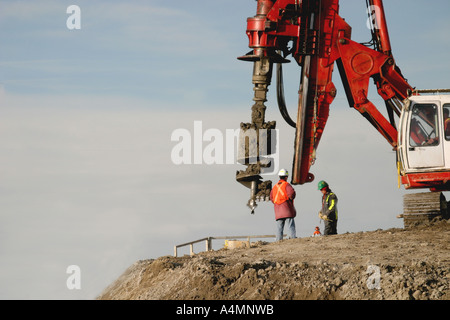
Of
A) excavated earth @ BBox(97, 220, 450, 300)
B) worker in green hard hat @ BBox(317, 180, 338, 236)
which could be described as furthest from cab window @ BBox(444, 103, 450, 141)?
excavated earth @ BBox(97, 220, 450, 300)

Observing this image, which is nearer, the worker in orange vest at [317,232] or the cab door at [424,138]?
the cab door at [424,138]

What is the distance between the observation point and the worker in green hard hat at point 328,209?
1894 cm

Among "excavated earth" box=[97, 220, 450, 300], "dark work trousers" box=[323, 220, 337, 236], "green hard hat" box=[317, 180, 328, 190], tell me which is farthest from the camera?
"green hard hat" box=[317, 180, 328, 190]

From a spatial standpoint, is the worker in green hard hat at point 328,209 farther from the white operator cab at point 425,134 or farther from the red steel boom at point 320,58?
the white operator cab at point 425,134

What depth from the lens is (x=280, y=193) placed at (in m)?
18.6

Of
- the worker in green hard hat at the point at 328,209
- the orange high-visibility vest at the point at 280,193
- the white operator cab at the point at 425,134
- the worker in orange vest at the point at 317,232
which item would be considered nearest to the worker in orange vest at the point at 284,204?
the orange high-visibility vest at the point at 280,193

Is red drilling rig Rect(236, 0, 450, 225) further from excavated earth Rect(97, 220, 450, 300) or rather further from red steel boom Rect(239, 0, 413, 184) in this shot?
excavated earth Rect(97, 220, 450, 300)

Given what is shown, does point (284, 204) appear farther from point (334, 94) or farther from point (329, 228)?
point (334, 94)

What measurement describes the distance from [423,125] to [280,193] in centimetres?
375

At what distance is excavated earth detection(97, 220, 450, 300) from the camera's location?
1216cm

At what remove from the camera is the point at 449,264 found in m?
14.0
